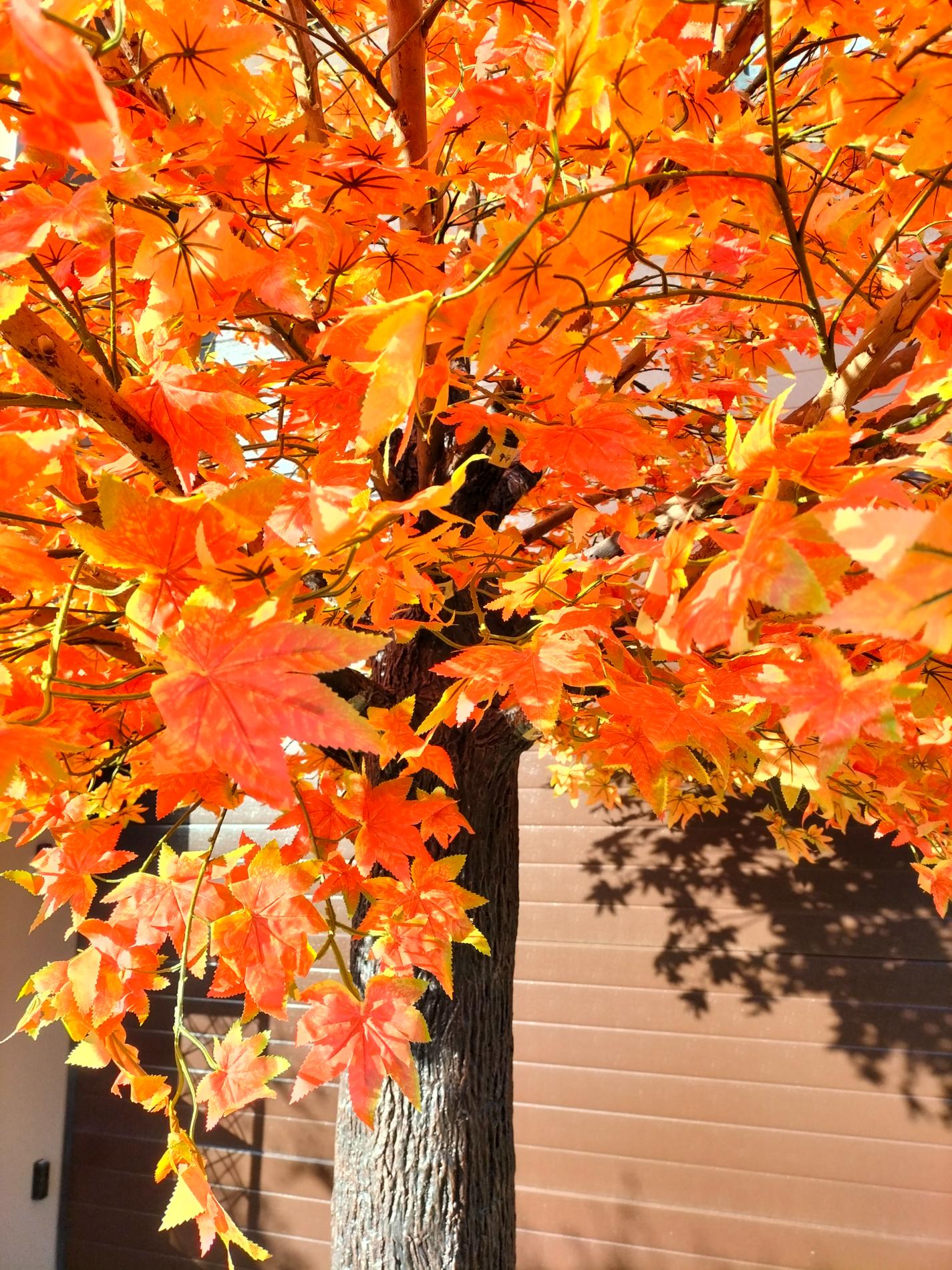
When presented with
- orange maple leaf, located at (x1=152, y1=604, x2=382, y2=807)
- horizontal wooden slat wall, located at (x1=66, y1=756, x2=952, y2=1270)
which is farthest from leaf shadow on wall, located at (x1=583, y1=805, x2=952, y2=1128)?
orange maple leaf, located at (x1=152, y1=604, x2=382, y2=807)

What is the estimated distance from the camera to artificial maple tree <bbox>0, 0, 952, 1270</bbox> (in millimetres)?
482

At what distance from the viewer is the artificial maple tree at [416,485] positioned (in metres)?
0.48

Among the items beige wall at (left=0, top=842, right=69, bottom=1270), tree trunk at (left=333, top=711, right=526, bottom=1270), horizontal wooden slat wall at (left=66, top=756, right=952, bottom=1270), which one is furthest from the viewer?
beige wall at (left=0, top=842, right=69, bottom=1270)

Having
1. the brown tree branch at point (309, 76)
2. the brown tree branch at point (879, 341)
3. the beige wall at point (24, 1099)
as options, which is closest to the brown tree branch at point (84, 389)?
the brown tree branch at point (309, 76)

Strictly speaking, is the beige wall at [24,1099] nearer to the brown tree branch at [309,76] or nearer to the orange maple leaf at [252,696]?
the brown tree branch at [309,76]

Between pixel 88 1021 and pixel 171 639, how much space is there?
829mm

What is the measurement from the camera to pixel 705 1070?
2820mm

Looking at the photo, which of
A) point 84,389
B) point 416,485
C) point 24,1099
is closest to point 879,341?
point 84,389

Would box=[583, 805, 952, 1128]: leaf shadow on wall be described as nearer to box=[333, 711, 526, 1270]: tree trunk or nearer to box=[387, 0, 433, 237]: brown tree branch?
box=[333, 711, 526, 1270]: tree trunk

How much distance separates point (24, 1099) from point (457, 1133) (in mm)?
3034

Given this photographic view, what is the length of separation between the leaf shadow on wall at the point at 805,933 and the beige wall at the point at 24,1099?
2.44 metres

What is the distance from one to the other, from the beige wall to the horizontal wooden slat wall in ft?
2.40

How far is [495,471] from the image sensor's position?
1.56m

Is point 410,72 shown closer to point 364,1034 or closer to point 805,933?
point 364,1034
